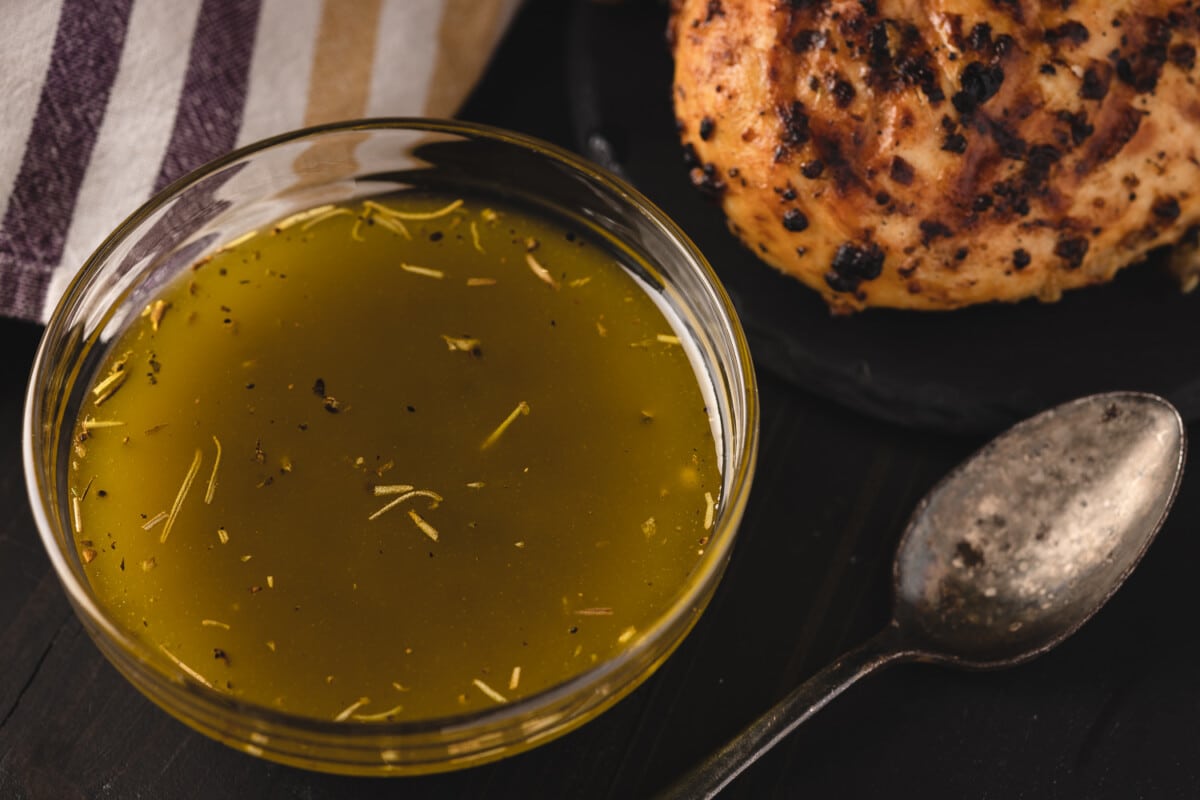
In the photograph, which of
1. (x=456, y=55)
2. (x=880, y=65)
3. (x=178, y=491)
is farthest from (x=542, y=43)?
(x=178, y=491)

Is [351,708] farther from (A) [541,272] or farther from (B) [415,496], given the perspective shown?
(A) [541,272]

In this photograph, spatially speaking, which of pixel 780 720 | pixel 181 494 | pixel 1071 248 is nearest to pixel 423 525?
pixel 181 494

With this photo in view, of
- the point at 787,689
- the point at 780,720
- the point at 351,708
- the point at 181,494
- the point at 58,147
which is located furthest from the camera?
the point at 58,147

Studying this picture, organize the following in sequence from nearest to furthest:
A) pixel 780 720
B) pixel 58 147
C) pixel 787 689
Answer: pixel 780 720
pixel 787 689
pixel 58 147

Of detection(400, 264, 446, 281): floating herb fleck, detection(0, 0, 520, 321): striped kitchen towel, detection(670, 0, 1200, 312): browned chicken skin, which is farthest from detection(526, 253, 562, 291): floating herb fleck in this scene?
detection(0, 0, 520, 321): striped kitchen towel

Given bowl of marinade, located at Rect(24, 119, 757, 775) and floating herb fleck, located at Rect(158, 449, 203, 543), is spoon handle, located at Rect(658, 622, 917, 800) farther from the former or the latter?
floating herb fleck, located at Rect(158, 449, 203, 543)

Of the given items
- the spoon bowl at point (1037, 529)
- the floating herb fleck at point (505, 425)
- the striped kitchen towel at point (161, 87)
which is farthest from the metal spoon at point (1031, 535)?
the striped kitchen towel at point (161, 87)

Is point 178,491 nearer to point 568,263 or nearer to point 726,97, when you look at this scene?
point 568,263
